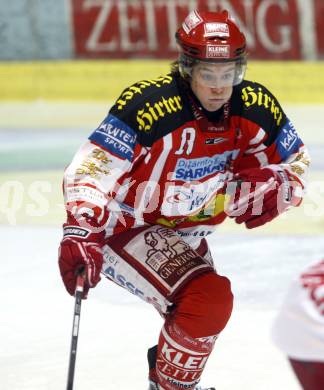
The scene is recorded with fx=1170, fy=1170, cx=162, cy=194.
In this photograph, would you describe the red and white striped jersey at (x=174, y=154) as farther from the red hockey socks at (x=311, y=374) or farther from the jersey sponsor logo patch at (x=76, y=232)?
the red hockey socks at (x=311, y=374)

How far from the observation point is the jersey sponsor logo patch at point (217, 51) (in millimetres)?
3271

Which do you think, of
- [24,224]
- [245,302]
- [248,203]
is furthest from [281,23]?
[248,203]

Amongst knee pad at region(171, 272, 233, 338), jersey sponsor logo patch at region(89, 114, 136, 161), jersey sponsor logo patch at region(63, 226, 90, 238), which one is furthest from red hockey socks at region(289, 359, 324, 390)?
jersey sponsor logo patch at region(89, 114, 136, 161)

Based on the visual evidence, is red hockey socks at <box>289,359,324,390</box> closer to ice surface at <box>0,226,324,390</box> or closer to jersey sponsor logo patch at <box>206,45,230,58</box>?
jersey sponsor logo patch at <box>206,45,230,58</box>

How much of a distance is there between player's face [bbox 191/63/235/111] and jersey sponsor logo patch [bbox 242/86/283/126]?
137 millimetres

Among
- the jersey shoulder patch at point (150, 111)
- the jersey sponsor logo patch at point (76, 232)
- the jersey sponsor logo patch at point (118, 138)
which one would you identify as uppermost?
the jersey shoulder patch at point (150, 111)

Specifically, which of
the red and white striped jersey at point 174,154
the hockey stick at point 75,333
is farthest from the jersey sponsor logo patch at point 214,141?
the hockey stick at point 75,333

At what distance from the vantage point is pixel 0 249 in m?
5.51

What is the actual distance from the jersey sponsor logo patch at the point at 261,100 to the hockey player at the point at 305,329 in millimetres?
1270

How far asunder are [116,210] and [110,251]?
0.12m

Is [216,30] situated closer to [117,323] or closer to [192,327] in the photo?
[192,327]

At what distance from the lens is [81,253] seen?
9.98 feet

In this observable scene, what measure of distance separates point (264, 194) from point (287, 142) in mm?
237

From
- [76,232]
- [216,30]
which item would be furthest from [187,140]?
[76,232]
